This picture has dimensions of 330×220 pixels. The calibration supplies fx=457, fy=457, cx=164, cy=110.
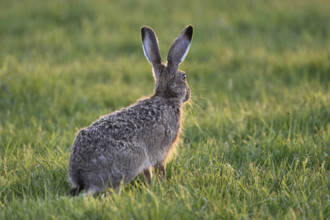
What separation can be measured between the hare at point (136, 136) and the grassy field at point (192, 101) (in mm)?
205

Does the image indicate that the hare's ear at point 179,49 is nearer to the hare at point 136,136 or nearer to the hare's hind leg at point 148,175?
the hare at point 136,136

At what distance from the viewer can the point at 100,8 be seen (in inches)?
456

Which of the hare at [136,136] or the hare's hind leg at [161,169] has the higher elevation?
the hare at [136,136]

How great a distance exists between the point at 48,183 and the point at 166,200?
1.24 metres

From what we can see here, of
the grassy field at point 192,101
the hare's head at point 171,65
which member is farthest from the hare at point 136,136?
the grassy field at point 192,101

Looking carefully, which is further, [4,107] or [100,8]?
[100,8]

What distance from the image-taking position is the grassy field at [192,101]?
3.92 m

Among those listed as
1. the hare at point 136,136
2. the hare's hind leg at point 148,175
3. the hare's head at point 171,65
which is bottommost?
the hare's hind leg at point 148,175

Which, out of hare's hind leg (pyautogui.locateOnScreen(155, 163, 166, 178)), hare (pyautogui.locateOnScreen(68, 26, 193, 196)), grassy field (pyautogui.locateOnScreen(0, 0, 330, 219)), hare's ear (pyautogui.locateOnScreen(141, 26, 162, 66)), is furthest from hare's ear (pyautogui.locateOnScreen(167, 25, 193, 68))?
hare's hind leg (pyautogui.locateOnScreen(155, 163, 166, 178))

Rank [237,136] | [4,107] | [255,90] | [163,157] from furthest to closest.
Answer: [255,90], [4,107], [237,136], [163,157]

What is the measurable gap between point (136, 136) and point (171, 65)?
120 centimetres

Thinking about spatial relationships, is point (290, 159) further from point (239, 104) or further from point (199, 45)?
point (199, 45)

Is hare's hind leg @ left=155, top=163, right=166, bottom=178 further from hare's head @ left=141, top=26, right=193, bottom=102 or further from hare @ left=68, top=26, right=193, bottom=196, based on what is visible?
hare's head @ left=141, top=26, right=193, bottom=102

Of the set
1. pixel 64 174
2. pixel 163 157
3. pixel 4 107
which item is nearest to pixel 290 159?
pixel 163 157
